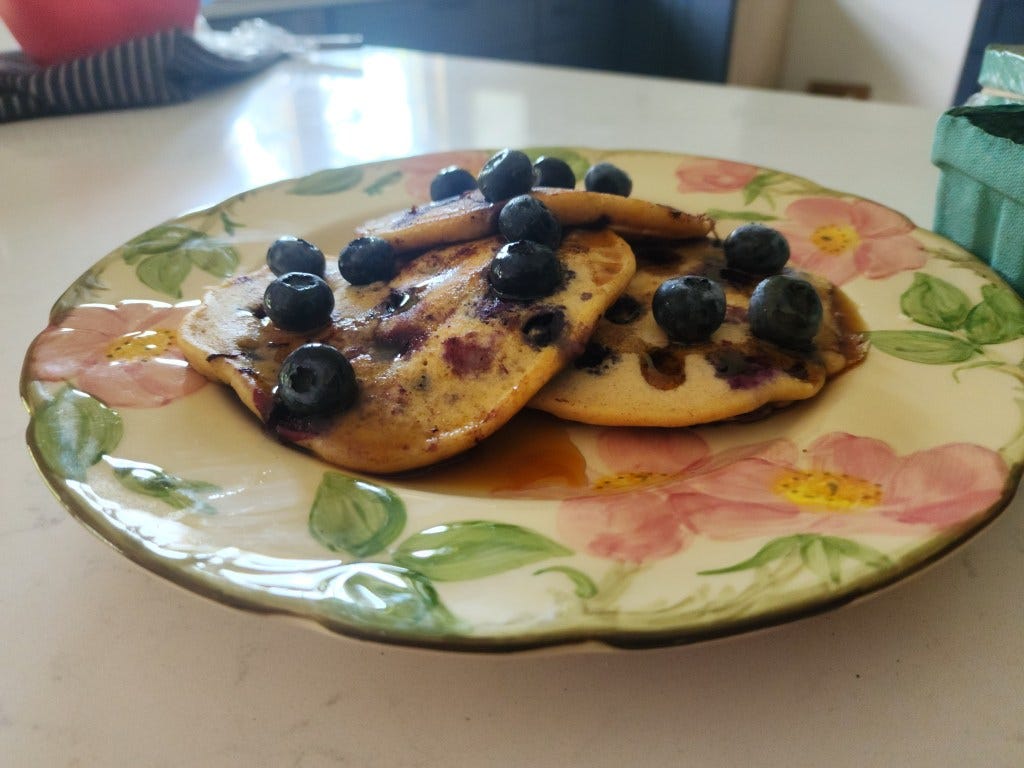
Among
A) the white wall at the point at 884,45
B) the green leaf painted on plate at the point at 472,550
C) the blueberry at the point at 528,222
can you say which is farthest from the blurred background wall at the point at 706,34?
the green leaf painted on plate at the point at 472,550

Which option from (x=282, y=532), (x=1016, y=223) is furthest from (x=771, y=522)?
(x=1016, y=223)

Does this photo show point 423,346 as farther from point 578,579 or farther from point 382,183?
point 382,183

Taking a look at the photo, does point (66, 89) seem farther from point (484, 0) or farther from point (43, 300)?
point (484, 0)

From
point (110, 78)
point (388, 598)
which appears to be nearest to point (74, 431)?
point (388, 598)

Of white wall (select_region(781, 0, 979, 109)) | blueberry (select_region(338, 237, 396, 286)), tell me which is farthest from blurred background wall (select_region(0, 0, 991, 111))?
blueberry (select_region(338, 237, 396, 286))

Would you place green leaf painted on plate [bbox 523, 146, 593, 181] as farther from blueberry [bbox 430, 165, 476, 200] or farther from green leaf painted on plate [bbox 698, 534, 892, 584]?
green leaf painted on plate [bbox 698, 534, 892, 584]

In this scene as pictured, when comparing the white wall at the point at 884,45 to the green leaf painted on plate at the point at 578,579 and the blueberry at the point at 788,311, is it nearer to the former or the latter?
the blueberry at the point at 788,311
